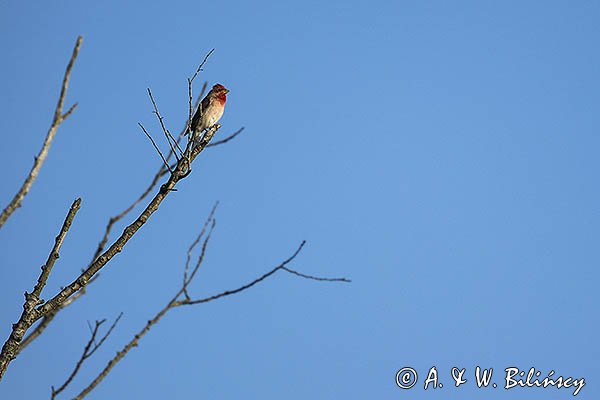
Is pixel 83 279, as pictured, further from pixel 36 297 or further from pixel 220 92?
pixel 220 92

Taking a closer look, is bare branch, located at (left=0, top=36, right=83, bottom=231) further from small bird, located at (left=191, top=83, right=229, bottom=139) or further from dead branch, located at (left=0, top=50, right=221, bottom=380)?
small bird, located at (left=191, top=83, right=229, bottom=139)

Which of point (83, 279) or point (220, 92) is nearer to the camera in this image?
point (83, 279)

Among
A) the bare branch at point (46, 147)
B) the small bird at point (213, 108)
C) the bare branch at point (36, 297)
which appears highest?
the small bird at point (213, 108)

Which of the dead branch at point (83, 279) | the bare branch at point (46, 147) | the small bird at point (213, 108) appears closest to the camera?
the bare branch at point (46, 147)

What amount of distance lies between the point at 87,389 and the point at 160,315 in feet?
1.47

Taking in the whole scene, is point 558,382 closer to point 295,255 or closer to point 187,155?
point 187,155

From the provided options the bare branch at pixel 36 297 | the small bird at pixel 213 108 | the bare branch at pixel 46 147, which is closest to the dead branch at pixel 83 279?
the bare branch at pixel 36 297

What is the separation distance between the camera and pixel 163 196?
17.1ft

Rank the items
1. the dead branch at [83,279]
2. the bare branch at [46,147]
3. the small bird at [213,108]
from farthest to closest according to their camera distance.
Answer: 1. the small bird at [213,108]
2. the dead branch at [83,279]
3. the bare branch at [46,147]

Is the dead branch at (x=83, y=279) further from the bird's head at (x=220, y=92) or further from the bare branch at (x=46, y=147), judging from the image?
the bird's head at (x=220, y=92)

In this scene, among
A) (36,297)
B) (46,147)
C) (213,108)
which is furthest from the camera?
(213,108)

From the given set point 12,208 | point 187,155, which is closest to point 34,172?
point 12,208

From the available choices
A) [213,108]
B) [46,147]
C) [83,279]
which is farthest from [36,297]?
[213,108]

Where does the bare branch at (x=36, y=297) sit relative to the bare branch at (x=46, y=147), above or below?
above
